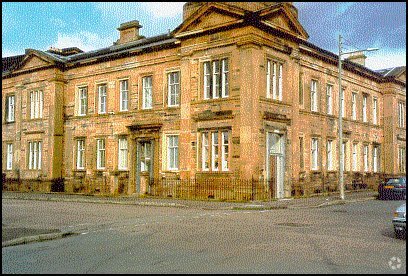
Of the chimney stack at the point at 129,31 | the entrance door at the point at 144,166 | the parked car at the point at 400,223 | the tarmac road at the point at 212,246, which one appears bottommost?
the tarmac road at the point at 212,246

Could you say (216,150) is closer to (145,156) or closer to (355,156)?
(145,156)

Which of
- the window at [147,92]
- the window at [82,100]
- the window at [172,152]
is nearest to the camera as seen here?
the window at [172,152]

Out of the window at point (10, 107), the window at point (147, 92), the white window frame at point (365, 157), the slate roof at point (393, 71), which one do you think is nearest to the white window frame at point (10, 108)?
the window at point (10, 107)

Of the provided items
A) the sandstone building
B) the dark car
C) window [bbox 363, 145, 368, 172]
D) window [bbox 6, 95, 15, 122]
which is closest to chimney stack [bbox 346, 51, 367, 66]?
the sandstone building

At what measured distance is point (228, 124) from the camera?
2659 cm

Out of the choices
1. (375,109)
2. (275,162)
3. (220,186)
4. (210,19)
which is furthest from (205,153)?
(375,109)

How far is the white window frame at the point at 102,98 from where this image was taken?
34.6 m

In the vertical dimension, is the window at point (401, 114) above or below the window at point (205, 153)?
above

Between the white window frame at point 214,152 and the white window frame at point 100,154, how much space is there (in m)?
9.85

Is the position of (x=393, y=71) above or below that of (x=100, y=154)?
above

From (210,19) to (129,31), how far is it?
10.5 meters

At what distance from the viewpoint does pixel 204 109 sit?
91.1 feet

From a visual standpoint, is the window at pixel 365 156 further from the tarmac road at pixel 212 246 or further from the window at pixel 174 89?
the tarmac road at pixel 212 246

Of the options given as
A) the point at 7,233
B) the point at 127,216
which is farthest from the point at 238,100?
the point at 7,233
